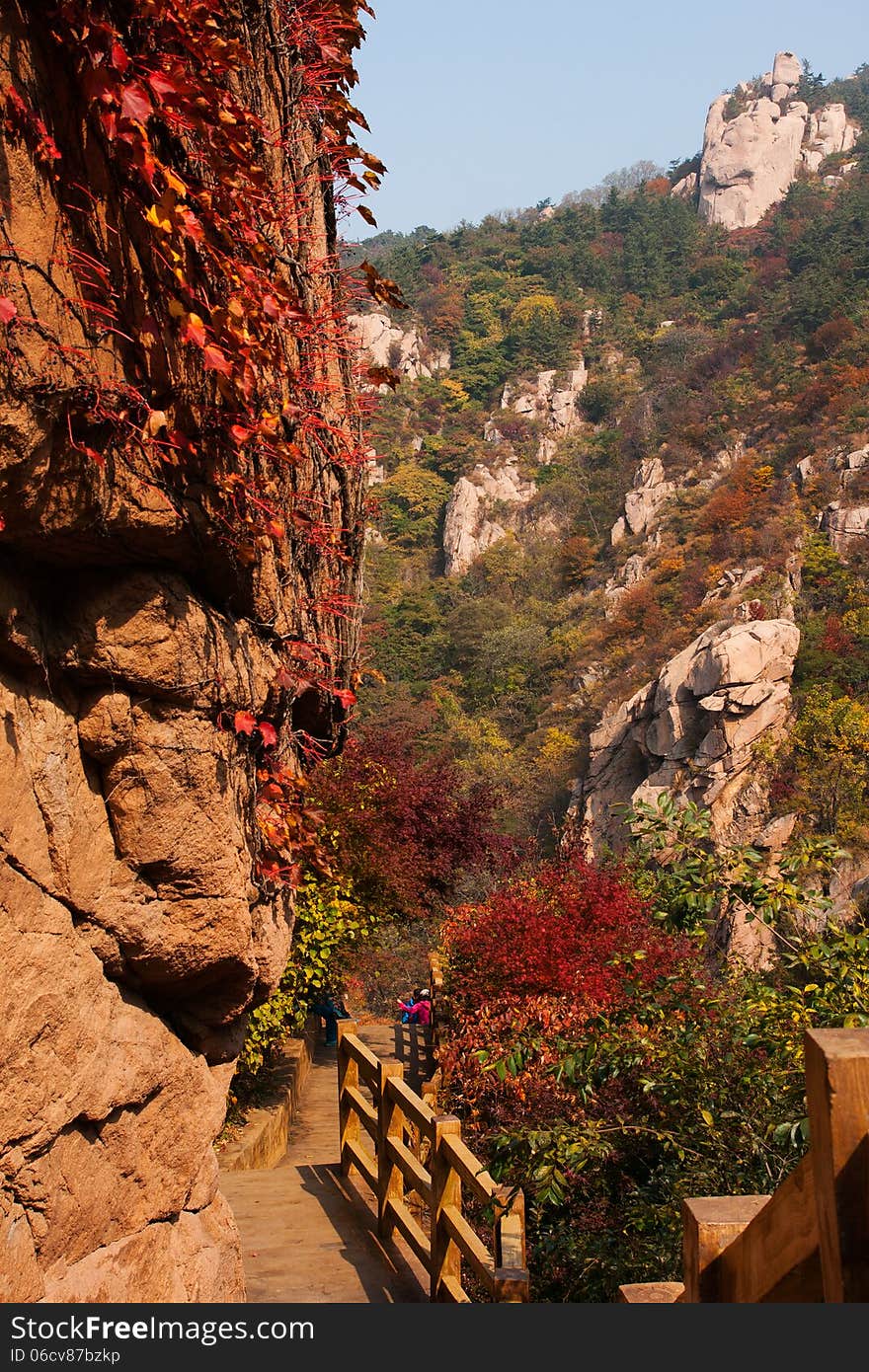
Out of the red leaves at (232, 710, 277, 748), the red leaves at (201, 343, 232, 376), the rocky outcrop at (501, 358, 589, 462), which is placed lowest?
the red leaves at (232, 710, 277, 748)

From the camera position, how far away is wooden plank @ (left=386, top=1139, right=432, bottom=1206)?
546 cm

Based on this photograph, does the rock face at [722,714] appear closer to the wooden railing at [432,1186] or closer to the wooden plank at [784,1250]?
the wooden railing at [432,1186]

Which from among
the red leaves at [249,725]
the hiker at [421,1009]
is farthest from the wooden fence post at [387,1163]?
the hiker at [421,1009]

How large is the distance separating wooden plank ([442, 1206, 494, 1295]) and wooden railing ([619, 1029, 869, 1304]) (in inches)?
111

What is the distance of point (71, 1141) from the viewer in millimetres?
3096

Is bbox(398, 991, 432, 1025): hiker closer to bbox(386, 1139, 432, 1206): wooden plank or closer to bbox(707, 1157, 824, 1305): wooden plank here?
bbox(386, 1139, 432, 1206): wooden plank

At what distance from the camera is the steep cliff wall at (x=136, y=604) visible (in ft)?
8.54

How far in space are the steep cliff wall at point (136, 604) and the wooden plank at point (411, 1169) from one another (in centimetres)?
145

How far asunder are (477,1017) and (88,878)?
692 centimetres

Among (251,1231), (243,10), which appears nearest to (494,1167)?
(251,1231)

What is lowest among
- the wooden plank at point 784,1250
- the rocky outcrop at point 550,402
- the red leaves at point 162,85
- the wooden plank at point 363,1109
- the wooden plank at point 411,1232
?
the wooden plank at point 411,1232

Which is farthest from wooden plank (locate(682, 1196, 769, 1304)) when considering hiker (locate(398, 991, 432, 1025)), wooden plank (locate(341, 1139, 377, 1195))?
hiker (locate(398, 991, 432, 1025))

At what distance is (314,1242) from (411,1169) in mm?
838

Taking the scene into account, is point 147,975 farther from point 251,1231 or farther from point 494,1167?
point 251,1231
